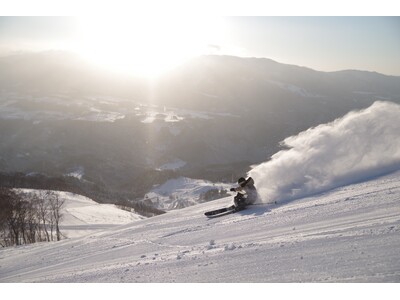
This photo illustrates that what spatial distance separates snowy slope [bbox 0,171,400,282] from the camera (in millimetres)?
5793

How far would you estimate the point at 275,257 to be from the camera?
6.69m

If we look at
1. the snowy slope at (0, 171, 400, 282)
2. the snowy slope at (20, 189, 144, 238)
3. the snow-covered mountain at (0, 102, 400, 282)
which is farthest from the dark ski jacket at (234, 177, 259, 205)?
the snowy slope at (20, 189, 144, 238)

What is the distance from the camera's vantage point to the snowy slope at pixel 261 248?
5.79 m

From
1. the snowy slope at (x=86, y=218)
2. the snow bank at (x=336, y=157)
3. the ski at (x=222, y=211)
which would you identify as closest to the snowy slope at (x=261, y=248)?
the ski at (x=222, y=211)

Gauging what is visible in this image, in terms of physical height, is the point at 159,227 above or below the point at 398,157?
below

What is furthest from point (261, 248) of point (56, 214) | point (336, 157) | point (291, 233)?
point (56, 214)

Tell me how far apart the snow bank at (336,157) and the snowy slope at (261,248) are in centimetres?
99

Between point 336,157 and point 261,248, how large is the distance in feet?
21.0

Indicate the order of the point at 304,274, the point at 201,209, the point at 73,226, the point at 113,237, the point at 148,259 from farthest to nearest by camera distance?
the point at 73,226
the point at 201,209
the point at 113,237
the point at 148,259
the point at 304,274

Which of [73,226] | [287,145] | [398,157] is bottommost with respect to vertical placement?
[73,226]

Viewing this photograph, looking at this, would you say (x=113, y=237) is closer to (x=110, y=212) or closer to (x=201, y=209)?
(x=201, y=209)

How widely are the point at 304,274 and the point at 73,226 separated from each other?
6027 cm

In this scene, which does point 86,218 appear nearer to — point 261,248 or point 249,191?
point 249,191

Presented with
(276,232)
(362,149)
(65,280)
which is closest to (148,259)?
(65,280)
